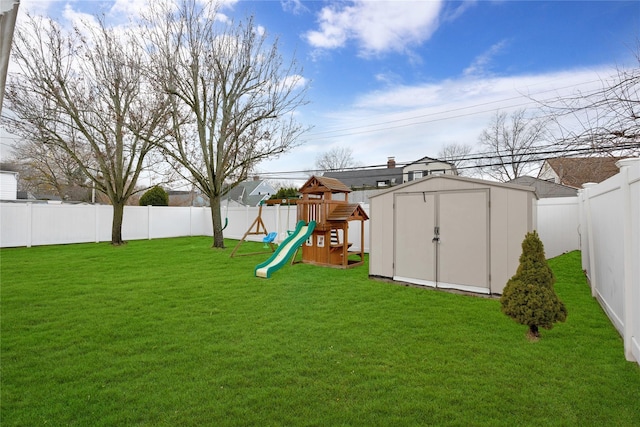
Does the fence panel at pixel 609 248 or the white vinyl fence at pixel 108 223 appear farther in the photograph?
the white vinyl fence at pixel 108 223

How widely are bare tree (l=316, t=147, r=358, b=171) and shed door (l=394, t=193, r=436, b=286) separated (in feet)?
75.3

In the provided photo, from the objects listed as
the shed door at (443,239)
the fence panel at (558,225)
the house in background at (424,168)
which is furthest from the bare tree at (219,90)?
the house in background at (424,168)

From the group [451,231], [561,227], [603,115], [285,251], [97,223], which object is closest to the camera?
[603,115]

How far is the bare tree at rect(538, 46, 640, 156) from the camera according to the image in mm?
2771

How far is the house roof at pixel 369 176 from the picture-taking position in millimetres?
25130

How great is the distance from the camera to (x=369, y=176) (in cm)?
2638

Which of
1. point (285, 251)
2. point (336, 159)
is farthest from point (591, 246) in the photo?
point (336, 159)

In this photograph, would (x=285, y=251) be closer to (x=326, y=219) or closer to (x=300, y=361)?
(x=326, y=219)

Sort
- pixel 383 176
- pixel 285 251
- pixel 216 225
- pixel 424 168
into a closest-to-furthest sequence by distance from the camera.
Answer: pixel 285 251
pixel 216 225
pixel 424 168
pixel 383 176

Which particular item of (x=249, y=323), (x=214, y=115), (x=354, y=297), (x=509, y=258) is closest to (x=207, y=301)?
(x=249, y=323)

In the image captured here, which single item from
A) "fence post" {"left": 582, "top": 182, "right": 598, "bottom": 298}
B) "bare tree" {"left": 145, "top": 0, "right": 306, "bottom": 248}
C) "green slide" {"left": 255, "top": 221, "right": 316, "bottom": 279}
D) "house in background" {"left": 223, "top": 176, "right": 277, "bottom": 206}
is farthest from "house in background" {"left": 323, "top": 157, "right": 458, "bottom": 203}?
"fence post" {"left": 582, "top": 182, "right": 598, "bottom": 298}

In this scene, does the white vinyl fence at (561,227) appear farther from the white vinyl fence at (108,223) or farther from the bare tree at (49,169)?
the bare tree at (49,169)

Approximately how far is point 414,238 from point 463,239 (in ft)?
2.88

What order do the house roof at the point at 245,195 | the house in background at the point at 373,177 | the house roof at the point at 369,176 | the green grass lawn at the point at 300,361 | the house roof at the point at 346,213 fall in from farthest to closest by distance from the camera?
the house roof at the point at 245,195
the house roof at the point at 369,176
the house in background at the point at 373,177
the house roof at the point at 346,213
the green grass lawn at the point at 300,361
